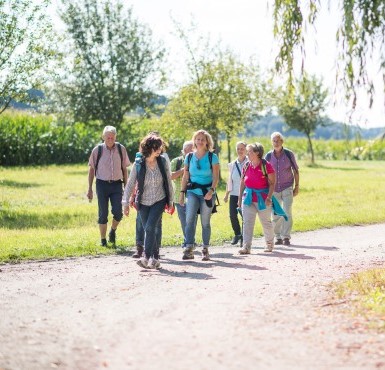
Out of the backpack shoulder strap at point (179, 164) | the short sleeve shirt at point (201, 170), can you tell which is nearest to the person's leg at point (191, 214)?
the short sleeve shirt at point (201, 170)

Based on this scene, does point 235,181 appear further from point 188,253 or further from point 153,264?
point 153,264

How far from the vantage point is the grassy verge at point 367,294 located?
23.4 ft

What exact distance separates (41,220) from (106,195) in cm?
581

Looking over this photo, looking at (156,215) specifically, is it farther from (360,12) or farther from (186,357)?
(186,357)

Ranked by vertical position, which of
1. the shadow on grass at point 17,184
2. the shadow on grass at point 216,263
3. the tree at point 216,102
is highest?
the tree at point 216,102

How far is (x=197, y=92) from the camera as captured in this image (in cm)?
3269

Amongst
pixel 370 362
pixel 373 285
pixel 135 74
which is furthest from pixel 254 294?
pixel 135 74

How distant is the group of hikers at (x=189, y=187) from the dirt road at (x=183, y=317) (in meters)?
0.68

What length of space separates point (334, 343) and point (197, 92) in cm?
2714

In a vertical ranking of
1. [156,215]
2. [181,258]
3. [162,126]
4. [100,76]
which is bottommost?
[181,258]

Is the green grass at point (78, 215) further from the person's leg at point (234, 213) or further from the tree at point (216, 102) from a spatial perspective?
the tree at point (216, 102)

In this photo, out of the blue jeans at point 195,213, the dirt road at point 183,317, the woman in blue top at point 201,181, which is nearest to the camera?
the dirt road at point 183,317

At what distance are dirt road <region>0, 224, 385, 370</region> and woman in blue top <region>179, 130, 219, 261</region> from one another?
2.09 feet

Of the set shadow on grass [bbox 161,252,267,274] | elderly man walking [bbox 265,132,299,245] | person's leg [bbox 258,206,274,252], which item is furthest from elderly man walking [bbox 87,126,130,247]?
elderly man walking [bbox 265,132,299,245]
